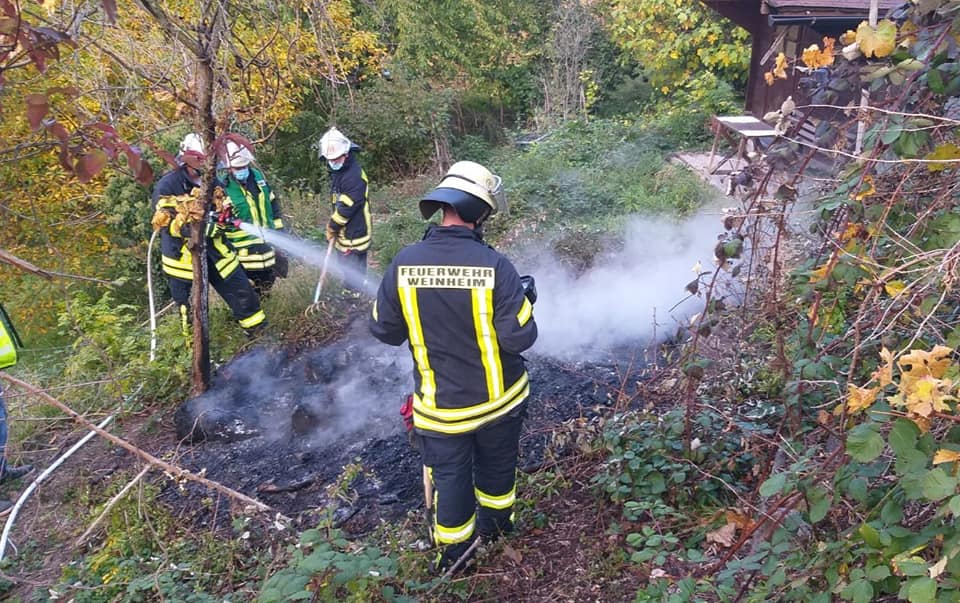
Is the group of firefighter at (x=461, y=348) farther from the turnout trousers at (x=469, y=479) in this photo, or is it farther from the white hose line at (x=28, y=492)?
the white hose line at (x=28, y=492)

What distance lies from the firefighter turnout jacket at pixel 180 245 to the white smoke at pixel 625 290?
106 inches

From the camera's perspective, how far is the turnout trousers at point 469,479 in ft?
10.2

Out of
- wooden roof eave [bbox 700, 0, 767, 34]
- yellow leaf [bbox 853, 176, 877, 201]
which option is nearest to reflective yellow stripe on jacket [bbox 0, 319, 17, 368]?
yellow leaf [bbox 853, 176, 877, 201]

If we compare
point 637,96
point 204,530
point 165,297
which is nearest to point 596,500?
point 204,530

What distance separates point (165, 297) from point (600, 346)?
5.92 metres

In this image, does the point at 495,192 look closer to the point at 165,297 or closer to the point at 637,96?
the point at 165,297

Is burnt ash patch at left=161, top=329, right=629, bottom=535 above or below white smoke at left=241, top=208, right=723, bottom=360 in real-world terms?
below

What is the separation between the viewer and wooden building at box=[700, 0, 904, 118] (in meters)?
8.06

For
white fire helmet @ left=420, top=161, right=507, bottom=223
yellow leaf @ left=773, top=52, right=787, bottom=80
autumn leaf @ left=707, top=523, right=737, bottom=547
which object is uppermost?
yellow leaf @ left=773, top=52, right=787, bottom=80

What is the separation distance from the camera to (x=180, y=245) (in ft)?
17.7

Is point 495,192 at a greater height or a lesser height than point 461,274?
greater

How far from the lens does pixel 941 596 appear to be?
59.5 inches

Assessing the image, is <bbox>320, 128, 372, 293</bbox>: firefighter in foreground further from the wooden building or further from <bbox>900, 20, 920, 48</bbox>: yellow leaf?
<bbox>900, 20, 920, 48</bbox>: yellow leaf

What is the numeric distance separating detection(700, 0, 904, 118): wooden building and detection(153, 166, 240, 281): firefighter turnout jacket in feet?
18.6
